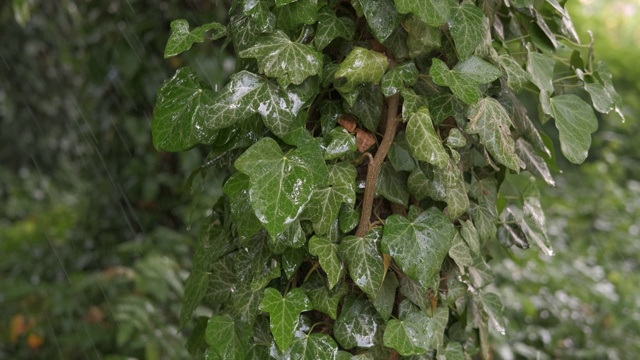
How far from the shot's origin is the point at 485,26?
36.4 inches

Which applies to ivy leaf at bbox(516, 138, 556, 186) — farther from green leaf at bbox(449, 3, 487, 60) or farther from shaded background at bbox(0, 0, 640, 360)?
shaded background at bbox(0, 0, 640, 360)

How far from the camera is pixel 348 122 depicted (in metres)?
0.93

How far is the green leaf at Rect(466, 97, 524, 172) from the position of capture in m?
0.90

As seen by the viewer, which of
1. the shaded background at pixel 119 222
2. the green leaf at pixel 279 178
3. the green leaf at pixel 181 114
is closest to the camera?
the green leaf at pixel 279 178

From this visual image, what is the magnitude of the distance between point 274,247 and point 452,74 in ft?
1.04

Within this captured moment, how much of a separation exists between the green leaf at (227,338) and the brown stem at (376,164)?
22cm

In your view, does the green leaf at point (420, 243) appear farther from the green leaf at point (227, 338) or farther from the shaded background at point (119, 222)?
the shaded background at point (119, 222)

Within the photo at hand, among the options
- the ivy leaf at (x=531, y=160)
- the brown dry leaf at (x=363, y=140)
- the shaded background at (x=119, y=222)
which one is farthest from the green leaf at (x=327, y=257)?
the shaded background at (x=119, y=222)

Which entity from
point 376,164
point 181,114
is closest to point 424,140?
point 376,164

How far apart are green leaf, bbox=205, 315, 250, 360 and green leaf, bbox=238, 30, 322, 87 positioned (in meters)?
0.34

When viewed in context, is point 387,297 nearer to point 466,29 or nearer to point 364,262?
point 364,262

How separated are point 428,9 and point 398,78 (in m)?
0.09

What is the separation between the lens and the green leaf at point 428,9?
2.75 ft

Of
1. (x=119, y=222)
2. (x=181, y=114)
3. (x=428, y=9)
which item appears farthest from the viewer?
(x=119, y=222)
